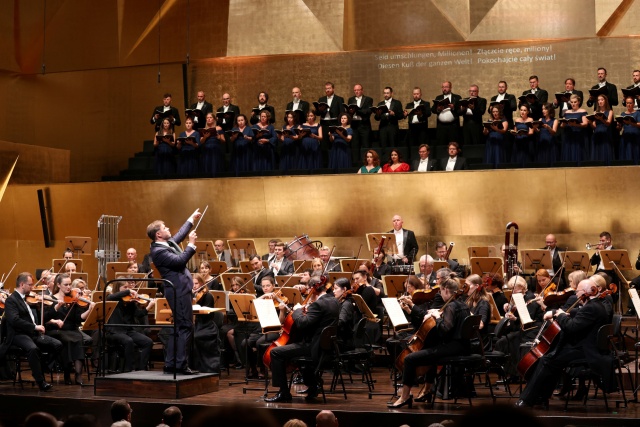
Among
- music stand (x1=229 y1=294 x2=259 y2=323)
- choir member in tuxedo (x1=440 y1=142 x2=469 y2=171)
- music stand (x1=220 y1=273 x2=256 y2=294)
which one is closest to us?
music stand (x1=229 y1=294 x2=259 y2=323)

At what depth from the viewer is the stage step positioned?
8062 millimetres

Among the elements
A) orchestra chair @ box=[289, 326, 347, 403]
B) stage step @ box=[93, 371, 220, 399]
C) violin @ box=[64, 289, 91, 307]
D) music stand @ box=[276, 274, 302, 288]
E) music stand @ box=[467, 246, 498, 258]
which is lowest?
stage step @ box=[93, 371, 220, 399]

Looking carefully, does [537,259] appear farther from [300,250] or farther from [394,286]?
[300,250]

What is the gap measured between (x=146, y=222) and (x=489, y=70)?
6.62 m

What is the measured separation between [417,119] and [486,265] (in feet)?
13.2

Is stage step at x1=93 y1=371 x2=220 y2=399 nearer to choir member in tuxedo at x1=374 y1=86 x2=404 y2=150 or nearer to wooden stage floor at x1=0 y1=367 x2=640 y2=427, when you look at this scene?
wooden stage floor at x1=0 y1=367 x2=640 y2=427

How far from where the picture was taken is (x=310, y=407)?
7781 mm

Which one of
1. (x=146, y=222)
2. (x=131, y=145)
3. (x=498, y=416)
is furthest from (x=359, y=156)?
(x=498, y=416)

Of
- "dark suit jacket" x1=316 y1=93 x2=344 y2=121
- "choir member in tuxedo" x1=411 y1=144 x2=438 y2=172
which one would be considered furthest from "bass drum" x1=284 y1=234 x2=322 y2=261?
"dark suit jacket" x1=316 y1=93 x2=344 y2=121

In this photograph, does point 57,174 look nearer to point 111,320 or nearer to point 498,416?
point 111,320

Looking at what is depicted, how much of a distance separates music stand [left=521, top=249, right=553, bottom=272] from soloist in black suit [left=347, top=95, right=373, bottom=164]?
12.6ft

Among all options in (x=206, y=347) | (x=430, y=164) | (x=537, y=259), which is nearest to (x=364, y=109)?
(x=430, y=164)

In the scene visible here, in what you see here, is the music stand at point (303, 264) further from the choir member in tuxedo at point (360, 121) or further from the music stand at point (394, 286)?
the choir member in tuxedo at point (360, 121)

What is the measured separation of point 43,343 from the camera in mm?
9328
